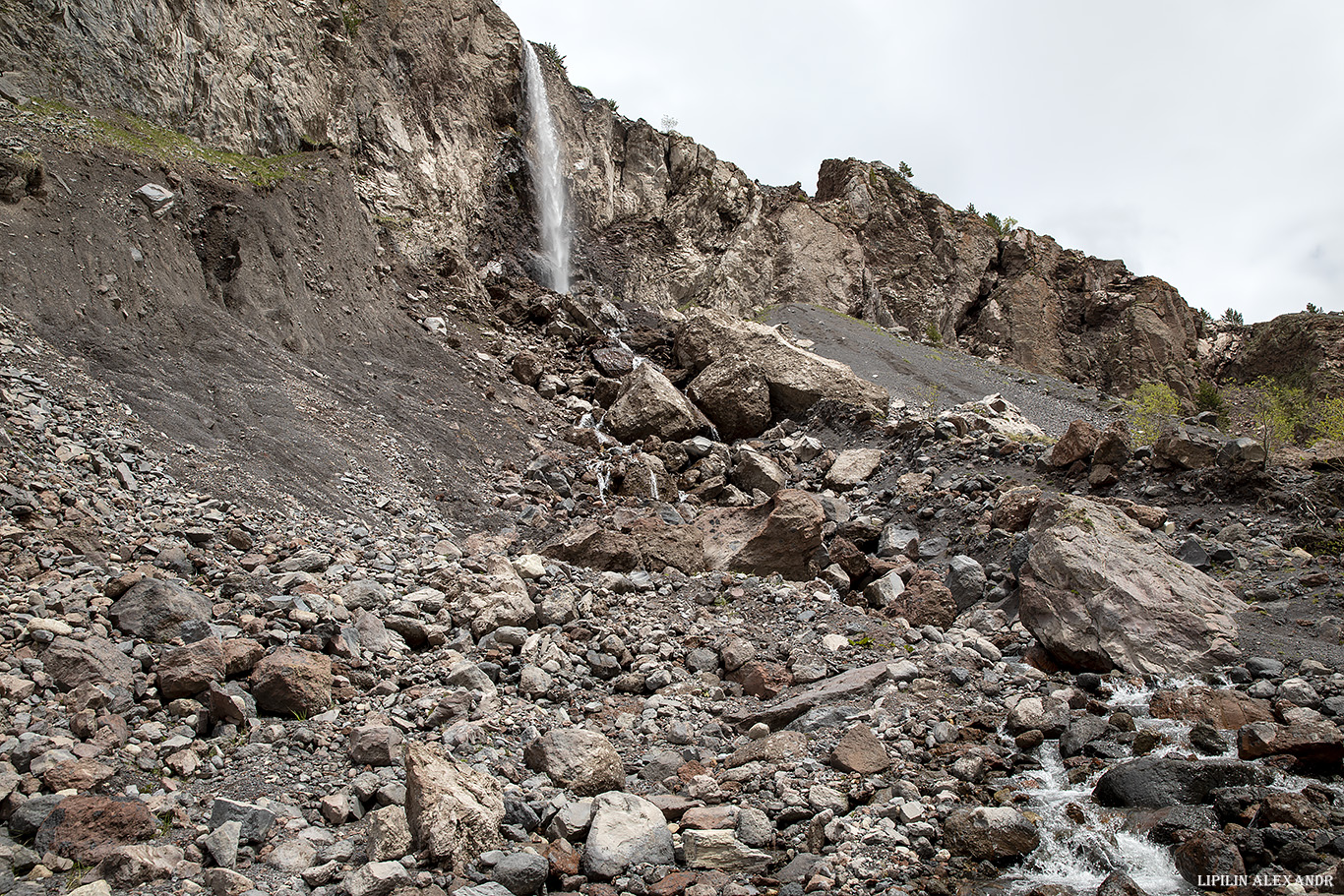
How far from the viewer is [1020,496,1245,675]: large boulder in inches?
317

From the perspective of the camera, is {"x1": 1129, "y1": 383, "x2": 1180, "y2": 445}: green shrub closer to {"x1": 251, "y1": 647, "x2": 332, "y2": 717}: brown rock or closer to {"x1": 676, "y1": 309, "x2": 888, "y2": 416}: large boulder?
{"x1": 676, "y1": 309, "x2": 888, "y2": 416}: large boulder

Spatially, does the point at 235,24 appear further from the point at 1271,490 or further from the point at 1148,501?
the point at 1271,490

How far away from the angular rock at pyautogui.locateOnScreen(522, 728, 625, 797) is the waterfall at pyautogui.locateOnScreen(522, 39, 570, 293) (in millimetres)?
19888

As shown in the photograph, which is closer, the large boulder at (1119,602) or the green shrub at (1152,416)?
the large boulder at (1119,602)

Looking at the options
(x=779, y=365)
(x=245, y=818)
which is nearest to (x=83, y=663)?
(x=245, y=818)

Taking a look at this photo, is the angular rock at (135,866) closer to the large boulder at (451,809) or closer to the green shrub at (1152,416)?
the large boulder at (451,809)

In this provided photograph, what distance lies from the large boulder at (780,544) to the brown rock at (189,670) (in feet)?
22.2

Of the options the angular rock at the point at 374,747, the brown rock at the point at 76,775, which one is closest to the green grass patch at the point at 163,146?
the brown rock at the point at 76,775

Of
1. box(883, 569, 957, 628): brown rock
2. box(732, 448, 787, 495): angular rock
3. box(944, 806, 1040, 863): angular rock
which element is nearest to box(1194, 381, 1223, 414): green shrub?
box(732, 448, 787, 495): angular rock

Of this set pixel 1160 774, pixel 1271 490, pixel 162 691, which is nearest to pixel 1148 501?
pixel 1271 490

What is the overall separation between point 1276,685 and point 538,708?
7357 mm

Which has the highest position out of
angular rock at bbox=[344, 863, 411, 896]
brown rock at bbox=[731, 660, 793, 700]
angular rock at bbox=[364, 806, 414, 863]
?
Result: brown rock at bbox=[731, 660, 793, 700]

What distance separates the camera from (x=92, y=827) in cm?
468

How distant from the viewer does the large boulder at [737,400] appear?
61.0ft
